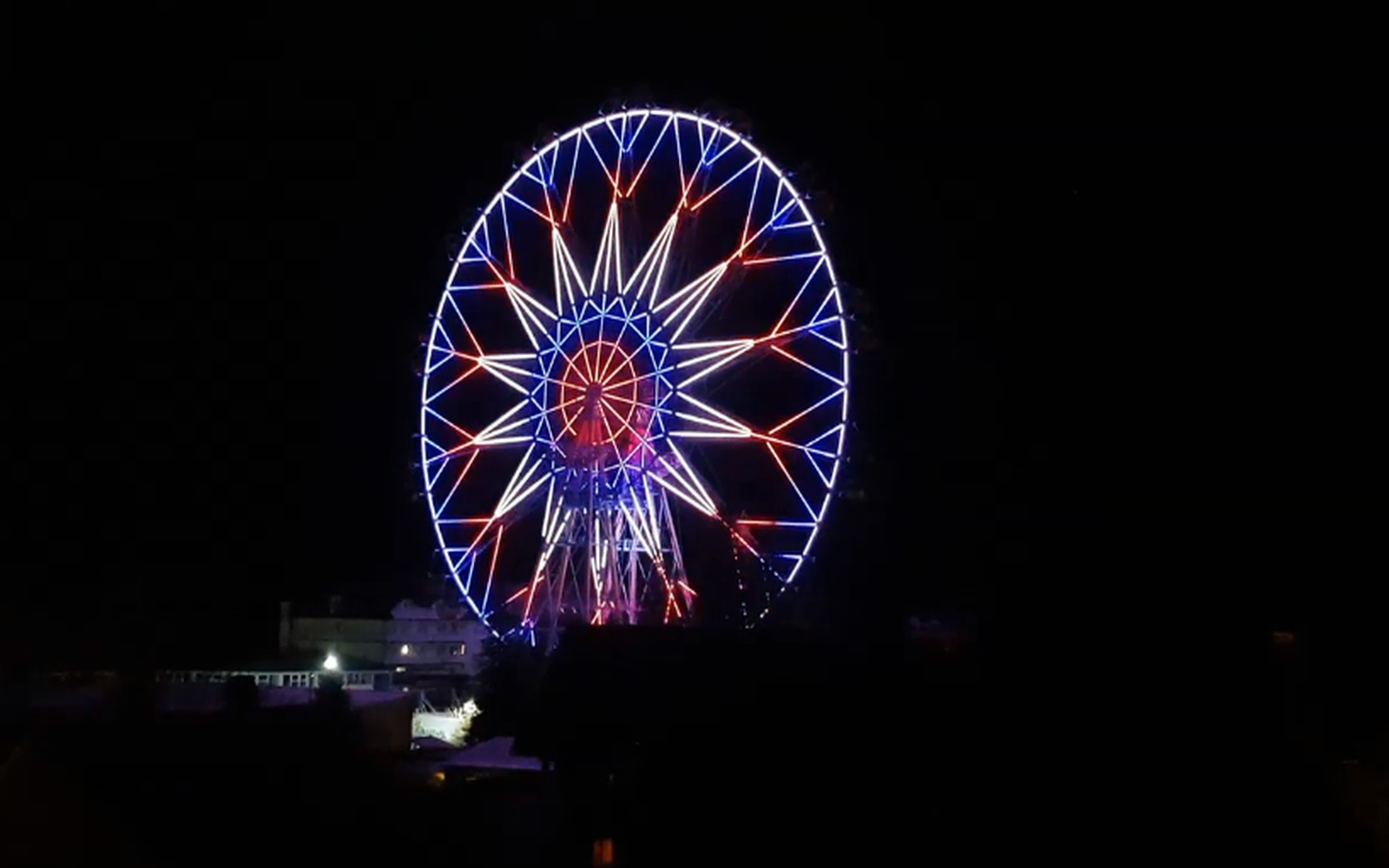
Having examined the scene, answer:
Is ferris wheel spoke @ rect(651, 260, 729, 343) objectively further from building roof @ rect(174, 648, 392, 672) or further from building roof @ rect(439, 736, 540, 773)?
building roof @ rect(174, 648, 392, 672)

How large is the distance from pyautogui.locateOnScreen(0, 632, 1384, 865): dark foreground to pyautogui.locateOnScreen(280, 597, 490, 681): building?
29.9 meters

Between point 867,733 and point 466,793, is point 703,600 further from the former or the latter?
point 867,733

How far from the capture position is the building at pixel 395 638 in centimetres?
4184

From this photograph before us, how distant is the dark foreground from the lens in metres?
9.05

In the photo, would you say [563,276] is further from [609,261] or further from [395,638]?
[395,638]

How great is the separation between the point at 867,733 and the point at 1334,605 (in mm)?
12185

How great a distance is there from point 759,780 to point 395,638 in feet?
112

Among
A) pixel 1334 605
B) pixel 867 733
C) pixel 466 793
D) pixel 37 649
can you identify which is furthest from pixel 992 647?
pixel 37 649

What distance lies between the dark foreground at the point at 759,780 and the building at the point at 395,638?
29886 mm

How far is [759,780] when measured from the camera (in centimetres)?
998

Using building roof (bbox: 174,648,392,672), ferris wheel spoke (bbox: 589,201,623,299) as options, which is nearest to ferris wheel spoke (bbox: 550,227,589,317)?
ferris wheel spoke (bbox: 589,201,623,299)

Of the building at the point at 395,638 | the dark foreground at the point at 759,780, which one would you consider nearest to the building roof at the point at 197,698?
the dark foreground at the point at 759,780

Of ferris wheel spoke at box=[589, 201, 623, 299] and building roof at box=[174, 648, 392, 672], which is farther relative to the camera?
building roof at box=[174, 648, 392, 672]

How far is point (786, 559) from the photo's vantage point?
18594mm
